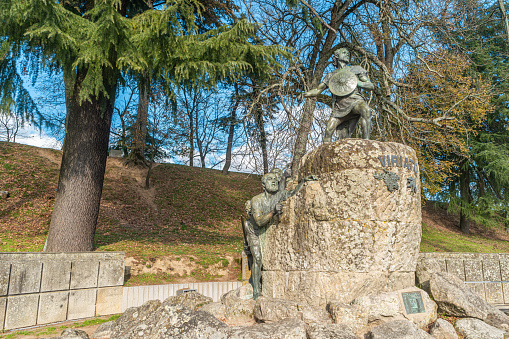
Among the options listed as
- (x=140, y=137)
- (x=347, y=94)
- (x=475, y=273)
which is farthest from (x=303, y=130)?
(x=140, y=137)

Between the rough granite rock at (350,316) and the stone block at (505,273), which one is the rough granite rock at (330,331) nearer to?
the rough granite rock at (350,316)

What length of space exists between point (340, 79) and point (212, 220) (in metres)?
10.6

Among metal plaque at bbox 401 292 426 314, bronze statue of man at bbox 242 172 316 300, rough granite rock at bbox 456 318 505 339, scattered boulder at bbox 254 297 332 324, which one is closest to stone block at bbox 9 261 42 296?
bronze statue of man at bbox 242 172 316 300

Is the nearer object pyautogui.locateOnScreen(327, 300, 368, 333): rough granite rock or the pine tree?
pyautogui.locateOnScreen(327, 300, 368, 333): rough granite rock

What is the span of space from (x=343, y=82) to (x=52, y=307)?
613 cm

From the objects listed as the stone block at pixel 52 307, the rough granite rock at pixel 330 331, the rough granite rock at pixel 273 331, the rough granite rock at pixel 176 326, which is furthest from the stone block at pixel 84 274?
the rough granite rock at pixel 330 331

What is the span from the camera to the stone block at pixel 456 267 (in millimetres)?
7562

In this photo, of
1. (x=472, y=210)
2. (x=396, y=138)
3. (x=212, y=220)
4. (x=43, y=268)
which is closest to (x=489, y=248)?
(x=472, y=210)

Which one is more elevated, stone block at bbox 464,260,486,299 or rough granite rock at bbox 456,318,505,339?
stone block at bbox 464,260,486,299

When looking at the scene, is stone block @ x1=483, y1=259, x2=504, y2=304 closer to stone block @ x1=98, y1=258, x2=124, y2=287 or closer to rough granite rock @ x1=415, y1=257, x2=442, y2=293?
rough granite rock @ x1=415, y1=257, x2=442, y2=293

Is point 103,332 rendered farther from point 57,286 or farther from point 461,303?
point 461,303

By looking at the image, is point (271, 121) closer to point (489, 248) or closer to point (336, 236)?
point (336, 236)

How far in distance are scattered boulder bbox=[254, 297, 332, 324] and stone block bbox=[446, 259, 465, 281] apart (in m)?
4.17

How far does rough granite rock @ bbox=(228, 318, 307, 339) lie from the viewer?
Answer: 3945 millimetres
